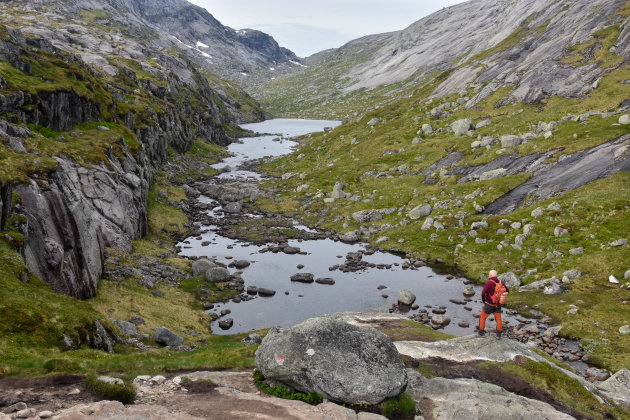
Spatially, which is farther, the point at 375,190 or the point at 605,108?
the point at 375,190

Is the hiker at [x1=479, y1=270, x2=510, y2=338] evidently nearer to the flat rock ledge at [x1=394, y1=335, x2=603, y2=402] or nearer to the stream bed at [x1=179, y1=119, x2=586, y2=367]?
the flat rock ledge at [x1=394, y1=335, x2=603, y2=402]

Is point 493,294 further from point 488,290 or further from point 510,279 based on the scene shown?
point 510,279

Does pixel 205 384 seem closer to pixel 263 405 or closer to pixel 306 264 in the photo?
pixel 263 405

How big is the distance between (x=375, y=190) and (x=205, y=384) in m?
72.4

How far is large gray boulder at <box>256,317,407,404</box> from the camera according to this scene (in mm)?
18484

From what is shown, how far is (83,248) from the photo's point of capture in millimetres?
39625

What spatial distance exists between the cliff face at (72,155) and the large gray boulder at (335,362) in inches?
979

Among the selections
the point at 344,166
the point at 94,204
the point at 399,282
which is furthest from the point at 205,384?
the point at 344,166

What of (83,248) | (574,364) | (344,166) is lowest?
(574,364)

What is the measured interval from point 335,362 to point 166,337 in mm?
24438

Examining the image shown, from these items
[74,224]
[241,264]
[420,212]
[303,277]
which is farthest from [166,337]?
[420,212]

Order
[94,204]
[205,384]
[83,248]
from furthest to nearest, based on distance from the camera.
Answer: [94,204] < [83,248] < [205,384]

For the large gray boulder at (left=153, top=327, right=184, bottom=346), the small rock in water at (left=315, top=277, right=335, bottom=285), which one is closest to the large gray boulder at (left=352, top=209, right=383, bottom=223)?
the small rock in water at (left=315, top=277, right=335, bottom=285)

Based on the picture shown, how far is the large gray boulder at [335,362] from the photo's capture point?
18.5 m
